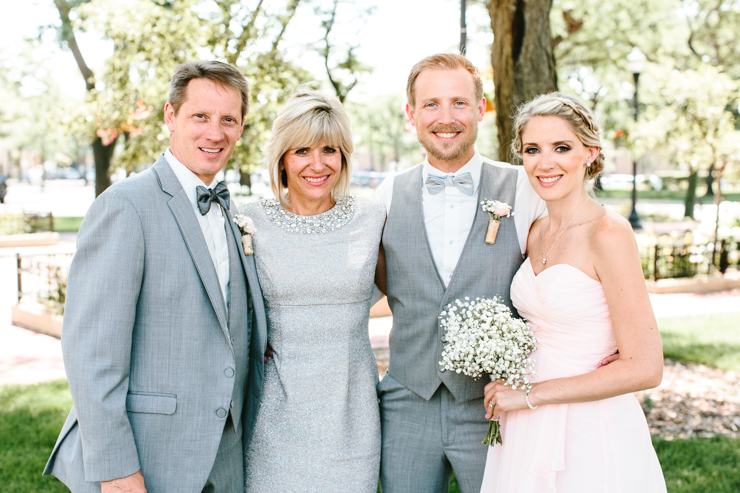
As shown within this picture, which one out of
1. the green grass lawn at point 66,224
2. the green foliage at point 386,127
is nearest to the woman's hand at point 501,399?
the green grass lawn at point 66,224

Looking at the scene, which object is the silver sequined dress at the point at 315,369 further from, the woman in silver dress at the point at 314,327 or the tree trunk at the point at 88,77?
the tree trunk at the point at 88,77

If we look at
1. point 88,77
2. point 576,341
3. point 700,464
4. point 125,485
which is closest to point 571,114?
point 576,341

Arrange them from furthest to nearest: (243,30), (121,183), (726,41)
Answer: (726,41) → (243,30) → (121,183)

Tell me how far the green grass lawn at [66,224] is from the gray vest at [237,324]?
21081mm

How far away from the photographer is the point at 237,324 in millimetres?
2754

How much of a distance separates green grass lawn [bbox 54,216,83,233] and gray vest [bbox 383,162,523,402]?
835 inches

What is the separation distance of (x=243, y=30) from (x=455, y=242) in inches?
327

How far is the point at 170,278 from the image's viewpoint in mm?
2488

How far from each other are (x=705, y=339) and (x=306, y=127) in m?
7.79

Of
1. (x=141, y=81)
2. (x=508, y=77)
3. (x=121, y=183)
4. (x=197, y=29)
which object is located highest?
(x=197, y=29)

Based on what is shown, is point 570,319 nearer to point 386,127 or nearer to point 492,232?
point 492,232

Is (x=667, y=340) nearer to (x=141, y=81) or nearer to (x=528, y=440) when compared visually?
(x=528, y=440)

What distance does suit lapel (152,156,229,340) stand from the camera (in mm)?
2551

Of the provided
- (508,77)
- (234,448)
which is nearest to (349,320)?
(234,448)
